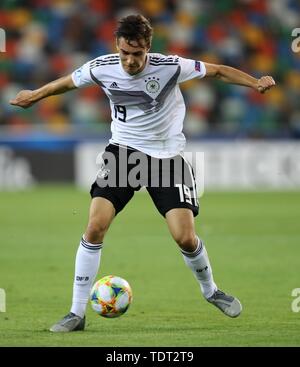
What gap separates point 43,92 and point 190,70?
108 centimetres

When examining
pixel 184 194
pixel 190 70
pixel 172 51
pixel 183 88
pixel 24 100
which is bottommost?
pixel 184 194

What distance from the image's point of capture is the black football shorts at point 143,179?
6680 mm

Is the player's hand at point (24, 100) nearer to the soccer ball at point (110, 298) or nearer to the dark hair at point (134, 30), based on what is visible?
the dark hair at point (134, 30)

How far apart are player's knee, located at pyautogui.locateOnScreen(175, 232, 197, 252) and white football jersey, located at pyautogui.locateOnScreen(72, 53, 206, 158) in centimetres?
63

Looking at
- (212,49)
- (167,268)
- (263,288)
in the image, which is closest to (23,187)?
(212,49)

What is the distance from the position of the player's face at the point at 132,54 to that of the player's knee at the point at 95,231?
1.12m

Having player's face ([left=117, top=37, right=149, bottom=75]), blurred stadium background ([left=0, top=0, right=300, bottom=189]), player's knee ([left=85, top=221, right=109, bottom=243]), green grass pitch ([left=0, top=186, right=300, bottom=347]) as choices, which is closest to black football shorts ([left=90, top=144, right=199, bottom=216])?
player's knee ([left=85, top=221, right=109, bottom=243])

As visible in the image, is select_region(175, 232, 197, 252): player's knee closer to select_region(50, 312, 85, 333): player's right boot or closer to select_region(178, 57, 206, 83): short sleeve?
select_region(50, 312, 85, 333): player's right boot

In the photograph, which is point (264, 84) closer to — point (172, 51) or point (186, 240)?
point (186, 240)

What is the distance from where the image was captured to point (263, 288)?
8.71 meters

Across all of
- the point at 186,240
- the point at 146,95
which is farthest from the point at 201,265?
the point at 146,95

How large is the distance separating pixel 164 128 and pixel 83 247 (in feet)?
3.56

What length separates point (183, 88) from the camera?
22.4 m
